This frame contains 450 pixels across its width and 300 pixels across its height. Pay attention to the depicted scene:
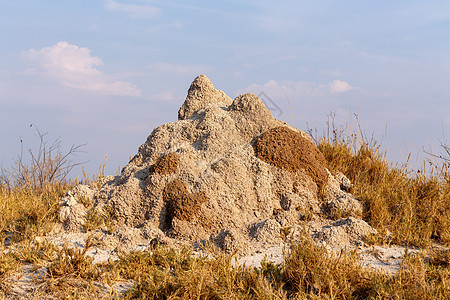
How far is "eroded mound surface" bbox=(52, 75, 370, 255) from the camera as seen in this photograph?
5.01 metres

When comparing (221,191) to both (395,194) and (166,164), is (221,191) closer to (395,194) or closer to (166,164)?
(166,164)

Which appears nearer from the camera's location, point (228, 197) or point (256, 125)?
point (228, 197)

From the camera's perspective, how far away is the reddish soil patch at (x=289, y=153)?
5.72m

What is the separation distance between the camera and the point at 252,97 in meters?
6.30

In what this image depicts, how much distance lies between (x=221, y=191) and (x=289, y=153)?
1.17m

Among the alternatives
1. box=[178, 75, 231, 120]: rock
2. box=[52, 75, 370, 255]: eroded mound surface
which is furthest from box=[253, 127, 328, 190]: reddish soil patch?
box=[178, 75, 231, 120]: rock

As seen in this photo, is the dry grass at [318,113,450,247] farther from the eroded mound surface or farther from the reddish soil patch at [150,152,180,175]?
the reddish soil patch at [150,152,180,175]

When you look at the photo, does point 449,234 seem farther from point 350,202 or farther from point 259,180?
point 259,180

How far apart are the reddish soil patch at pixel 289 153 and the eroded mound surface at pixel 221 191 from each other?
1 cm

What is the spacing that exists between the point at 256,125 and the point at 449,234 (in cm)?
294

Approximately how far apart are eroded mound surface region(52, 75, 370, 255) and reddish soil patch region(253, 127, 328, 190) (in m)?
0.01

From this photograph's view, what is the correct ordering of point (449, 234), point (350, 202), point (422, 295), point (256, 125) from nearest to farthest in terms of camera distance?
point (422, 295)
point (449, 234)
point (350, 202)
point (256, 125)

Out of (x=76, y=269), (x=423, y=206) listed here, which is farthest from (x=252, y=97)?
Answer: (x=76, y=269)

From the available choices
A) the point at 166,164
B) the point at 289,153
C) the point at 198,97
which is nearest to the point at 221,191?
the point at 166,164
